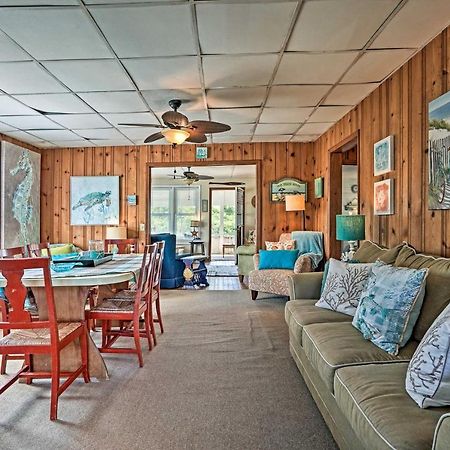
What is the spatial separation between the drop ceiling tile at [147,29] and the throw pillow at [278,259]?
3196mm

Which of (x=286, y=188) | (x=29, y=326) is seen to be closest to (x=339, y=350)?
(x=29, y=326)

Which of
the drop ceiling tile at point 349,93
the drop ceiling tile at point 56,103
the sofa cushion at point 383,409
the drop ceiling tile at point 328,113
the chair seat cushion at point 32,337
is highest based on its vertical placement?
the drop ceiling tile at point 328,113

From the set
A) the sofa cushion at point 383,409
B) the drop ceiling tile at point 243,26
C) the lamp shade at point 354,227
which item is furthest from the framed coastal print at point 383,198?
the sofa cushion at point 383,409

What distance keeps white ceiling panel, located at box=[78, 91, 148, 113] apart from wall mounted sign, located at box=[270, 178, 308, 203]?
9.01 feet

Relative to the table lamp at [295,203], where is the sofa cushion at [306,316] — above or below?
below

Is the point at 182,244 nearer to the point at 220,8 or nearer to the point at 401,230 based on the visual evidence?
the point at 401,230

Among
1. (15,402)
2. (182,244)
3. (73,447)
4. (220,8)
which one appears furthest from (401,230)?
(182,244)

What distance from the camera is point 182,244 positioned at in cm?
1066

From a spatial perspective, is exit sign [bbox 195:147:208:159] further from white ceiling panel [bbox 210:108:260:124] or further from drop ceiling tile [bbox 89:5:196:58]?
drop ceiling tile [bbox 89:5:196:58]

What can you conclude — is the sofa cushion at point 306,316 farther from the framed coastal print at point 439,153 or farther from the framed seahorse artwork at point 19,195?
the framed seahorse artwork at point 19,195

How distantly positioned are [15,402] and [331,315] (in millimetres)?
2211

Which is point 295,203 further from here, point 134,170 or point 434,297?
point 434,297

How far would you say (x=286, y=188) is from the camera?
6.18 metres

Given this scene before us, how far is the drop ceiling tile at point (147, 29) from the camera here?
7.41 ft
